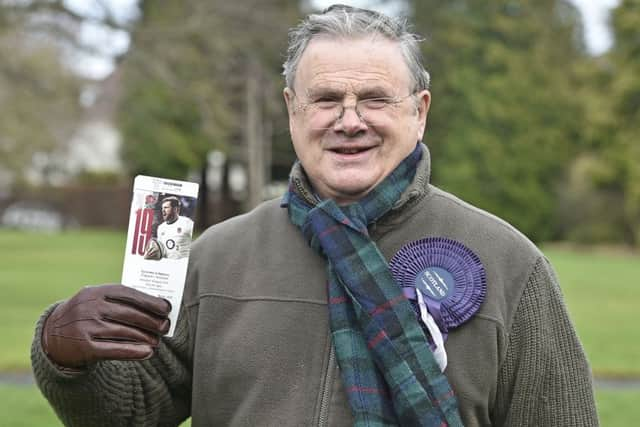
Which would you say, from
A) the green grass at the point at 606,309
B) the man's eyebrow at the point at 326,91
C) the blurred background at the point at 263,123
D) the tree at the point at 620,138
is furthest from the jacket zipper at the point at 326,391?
the tree at the point at 620,138

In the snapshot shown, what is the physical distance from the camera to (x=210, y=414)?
2482 mm


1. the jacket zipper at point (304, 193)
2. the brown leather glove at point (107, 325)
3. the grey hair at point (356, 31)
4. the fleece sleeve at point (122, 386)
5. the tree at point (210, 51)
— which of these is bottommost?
the fleece sleeve at point (122, 386)

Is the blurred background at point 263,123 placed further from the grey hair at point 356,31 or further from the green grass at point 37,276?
the grey hair at point 356,31

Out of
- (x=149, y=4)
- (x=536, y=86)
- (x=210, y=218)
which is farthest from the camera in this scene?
(x=210, y=218)

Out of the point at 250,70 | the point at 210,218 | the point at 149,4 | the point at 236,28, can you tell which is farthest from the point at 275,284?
the point at 210,218

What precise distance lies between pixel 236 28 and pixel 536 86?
2373 centimetres

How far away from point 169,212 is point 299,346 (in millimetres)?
454

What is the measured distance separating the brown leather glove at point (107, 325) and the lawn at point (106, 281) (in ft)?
15.3

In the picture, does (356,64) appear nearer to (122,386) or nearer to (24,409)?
(122,386)

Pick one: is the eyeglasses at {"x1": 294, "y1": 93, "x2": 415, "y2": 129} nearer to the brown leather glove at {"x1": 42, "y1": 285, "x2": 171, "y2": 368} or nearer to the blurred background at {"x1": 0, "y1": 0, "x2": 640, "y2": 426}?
the brown leather glove at {"x1": 42, "y1": 285, "x2": 171, "y2": 368}

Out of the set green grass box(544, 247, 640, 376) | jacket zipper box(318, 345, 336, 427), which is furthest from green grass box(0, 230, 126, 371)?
jacket zipper box(318, 345, 336, 427)

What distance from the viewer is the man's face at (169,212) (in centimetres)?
235

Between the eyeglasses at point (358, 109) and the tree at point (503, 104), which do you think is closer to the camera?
the eyeglasses at point (358, 109)

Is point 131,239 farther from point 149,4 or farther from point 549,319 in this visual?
point 149,4
